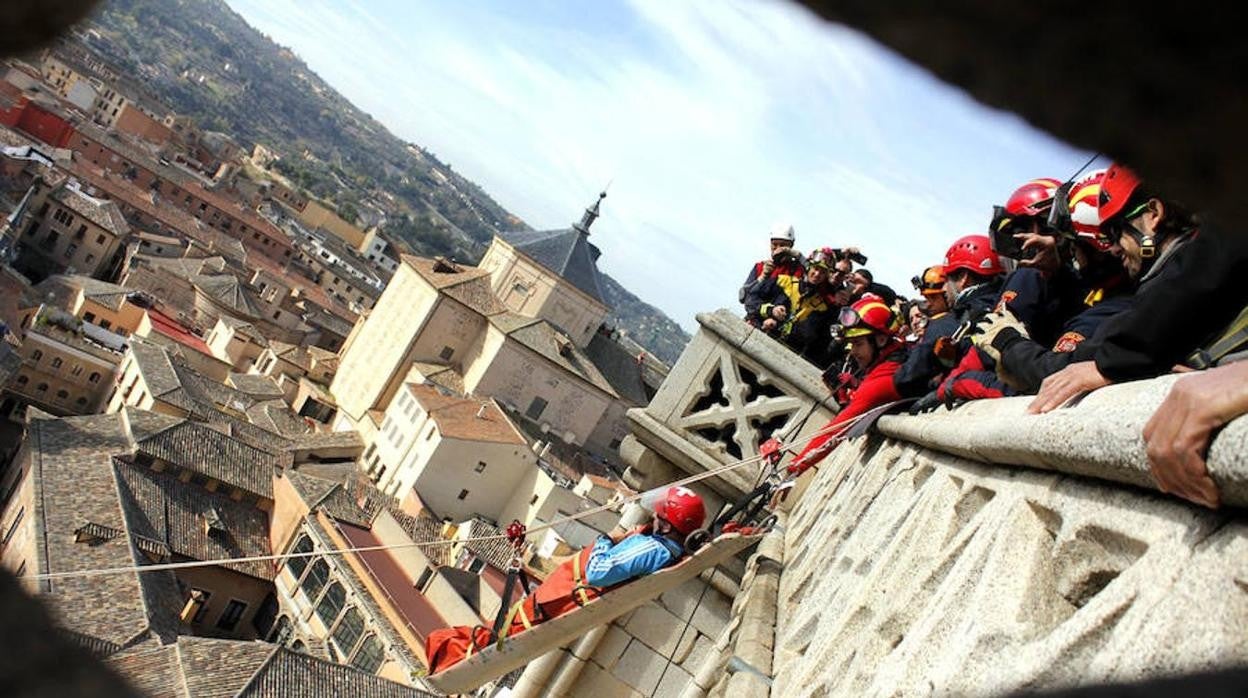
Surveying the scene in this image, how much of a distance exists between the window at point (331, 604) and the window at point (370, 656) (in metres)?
1.67

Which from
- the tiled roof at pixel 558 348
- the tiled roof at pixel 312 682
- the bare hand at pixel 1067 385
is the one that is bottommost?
the tiled roof at pixel 312 682

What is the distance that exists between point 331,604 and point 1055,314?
2853cm

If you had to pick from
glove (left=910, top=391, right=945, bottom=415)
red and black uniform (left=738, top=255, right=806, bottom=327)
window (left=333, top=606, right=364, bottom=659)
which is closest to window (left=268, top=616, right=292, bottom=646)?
window (left=333, top=606, right=364, bottom=659)

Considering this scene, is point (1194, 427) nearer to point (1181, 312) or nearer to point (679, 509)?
point (1181, 312)

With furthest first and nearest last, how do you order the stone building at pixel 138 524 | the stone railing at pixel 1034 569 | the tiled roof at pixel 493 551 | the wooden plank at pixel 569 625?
the tiled roof at pixel 493 551 → the stone building at pixel 138 524 → the wooden plank at pixel 569 625 → the stone railing at pixel 1034 569

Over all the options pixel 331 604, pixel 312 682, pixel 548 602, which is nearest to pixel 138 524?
pixel 331 604

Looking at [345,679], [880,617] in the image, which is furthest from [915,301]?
[345,679]

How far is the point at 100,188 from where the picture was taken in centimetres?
7044

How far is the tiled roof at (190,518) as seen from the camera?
1186 inches

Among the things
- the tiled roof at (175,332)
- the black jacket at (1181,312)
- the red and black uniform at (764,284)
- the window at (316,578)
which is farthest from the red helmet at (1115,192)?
the tiled roof at (175,332)

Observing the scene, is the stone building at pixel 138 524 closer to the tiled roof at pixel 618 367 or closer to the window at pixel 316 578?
the window at pixel 316 578

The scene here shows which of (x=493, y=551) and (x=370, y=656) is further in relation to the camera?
(x=493, y=551)

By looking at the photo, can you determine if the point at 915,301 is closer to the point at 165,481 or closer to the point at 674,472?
the point at 674,472

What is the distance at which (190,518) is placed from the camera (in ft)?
106
